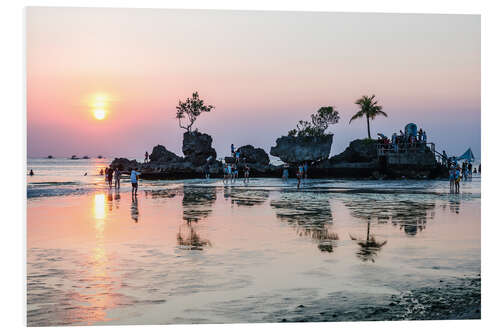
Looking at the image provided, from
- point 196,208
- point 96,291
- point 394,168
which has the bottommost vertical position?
point 96,291

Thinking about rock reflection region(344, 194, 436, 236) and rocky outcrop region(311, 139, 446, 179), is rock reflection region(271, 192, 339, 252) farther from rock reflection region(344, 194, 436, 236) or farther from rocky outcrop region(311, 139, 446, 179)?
rocky outcrop region(311, 139, 446, 179)

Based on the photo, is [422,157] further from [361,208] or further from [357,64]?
[357,64]

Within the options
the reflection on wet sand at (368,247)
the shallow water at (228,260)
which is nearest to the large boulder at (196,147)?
the shallow water at (228,260)

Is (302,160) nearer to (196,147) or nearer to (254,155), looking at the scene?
(254,155)

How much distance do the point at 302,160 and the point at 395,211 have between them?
58.8 meters

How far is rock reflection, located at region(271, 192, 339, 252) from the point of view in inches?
611

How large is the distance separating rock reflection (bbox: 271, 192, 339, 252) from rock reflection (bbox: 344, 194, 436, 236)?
1188 mm

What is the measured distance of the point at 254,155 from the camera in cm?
8519

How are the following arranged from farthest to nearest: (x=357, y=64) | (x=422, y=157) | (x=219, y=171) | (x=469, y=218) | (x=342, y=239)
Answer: (x=219, y=171) → (x=422, y=157) → (x=469, y=218) → (x=357, y=64) → (x=342, y=239)

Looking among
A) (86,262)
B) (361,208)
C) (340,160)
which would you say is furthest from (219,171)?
(86,262)

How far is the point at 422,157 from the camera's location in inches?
2104

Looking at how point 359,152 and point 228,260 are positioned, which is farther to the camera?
point 359,152

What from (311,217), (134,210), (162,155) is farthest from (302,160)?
(311,217)

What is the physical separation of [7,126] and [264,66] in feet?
31.2
